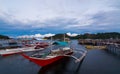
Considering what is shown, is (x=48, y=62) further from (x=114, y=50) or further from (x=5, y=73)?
(x=114, y=50)

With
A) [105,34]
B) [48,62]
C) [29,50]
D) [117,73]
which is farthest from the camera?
[105,34]

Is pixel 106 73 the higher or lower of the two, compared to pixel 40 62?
lower

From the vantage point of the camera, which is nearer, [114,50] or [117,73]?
[117,73]

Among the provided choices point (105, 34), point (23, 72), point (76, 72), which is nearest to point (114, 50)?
point (76, 72)

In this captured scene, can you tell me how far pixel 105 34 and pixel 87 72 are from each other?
3790 inches

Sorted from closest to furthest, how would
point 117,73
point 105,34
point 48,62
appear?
point 117,73
point 48,62
point 105,34

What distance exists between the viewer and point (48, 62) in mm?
17609

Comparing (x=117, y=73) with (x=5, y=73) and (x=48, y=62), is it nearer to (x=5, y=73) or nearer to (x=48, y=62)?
(x=48, y=62)

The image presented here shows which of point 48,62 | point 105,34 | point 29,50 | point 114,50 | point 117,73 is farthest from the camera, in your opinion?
point 105,34

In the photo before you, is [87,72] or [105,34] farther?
[105,34]

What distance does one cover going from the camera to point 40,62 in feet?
56.7

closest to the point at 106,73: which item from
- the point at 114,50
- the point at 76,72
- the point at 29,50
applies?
the point at 76,72

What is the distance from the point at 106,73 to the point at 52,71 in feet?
17.3

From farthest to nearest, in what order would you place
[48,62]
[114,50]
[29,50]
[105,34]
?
[105,34] → [29,50] → [114,50] → [48,62]
